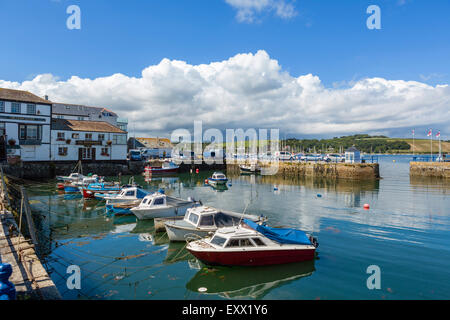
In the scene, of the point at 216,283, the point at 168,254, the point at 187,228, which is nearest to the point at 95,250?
the point at 168,254

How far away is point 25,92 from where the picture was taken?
52000 millimetres

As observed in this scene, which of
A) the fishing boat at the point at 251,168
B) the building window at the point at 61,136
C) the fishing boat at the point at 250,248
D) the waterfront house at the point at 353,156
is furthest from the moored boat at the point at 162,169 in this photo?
the fishing boat at the point at 250,248

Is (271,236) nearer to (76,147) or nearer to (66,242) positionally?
(66,242)

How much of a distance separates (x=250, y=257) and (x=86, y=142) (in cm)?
5415

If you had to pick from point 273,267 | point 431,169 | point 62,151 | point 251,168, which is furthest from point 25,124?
point 431,169

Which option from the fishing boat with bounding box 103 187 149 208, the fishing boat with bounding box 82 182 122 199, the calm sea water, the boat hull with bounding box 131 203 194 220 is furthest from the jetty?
the fishing boat with bounding box 82 182 122 199

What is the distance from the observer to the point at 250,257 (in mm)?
14180

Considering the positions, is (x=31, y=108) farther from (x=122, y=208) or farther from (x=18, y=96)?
(x=122, y=208)

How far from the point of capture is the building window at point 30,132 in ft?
162

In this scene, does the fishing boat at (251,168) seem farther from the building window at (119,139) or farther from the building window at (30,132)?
the building window at (30,132)

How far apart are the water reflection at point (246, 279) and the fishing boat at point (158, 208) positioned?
9.52m

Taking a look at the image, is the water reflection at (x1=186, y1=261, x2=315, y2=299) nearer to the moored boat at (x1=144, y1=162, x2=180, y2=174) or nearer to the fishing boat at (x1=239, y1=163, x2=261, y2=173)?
the moored boat at (x1=144, y1=162, x2=180, y2=174)

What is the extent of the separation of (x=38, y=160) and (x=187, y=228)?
48.1 m

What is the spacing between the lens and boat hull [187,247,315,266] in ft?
45.6
